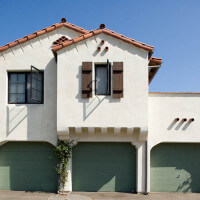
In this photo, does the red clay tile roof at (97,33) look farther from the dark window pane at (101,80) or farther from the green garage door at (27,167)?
the green garage door at (27,167)

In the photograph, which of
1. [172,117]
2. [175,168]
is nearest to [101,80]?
[172,117]

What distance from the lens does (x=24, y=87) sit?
10.2 m

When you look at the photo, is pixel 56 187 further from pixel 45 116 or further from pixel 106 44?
pixel 106 44

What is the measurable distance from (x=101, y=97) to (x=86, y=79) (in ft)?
3.18

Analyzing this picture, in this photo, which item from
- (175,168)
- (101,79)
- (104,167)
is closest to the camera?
(101,79)

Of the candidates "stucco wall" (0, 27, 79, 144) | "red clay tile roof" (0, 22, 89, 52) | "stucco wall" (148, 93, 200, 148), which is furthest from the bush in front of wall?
"red clay tile roof" (0, 22, 89, 52)

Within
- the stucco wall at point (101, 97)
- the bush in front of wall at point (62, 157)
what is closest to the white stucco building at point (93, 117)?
the stucco wall at point (101, 97)

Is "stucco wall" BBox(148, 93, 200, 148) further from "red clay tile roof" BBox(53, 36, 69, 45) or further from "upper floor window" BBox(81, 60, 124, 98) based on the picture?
"red clay tile roof" BBox(53, 36, 69, 45)

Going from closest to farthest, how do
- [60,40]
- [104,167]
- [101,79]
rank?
1. [101,79]
2. [104,167]
3. [60,40]

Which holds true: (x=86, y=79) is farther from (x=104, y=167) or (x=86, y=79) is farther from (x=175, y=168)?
(x=175, y=168)

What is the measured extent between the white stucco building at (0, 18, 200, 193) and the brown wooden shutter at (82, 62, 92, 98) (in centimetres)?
4

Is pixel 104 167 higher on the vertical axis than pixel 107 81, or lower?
lower

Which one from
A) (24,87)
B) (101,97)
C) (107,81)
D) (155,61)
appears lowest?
(101,97)

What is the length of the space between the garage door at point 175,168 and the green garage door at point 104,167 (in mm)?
1070
